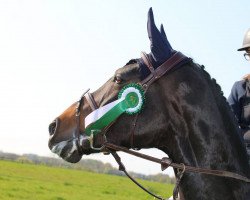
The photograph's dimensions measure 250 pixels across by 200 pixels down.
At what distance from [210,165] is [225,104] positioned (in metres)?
0.73

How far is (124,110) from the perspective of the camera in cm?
502

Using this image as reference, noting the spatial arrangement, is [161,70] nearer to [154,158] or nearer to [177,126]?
[177,126]

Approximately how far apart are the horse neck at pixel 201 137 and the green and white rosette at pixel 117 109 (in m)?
0.29

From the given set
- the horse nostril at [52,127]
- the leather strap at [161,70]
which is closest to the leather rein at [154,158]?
the leather strap at [161,70]

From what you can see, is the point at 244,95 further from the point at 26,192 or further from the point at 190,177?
the point at 26,192

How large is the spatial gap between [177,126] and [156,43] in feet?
3.01

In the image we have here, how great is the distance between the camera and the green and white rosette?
4.95 m

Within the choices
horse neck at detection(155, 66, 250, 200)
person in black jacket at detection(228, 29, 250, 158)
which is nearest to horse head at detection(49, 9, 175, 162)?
horse neck at detection(155, 66, 250, 200)

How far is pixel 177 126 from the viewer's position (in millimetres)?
4883

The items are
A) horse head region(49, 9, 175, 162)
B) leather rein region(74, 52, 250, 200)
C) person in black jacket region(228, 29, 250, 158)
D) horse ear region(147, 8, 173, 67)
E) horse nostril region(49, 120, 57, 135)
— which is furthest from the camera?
person in black jacket region(228, 29, 250, 158)

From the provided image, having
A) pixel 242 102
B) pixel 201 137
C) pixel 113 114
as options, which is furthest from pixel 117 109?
pixel 242 102

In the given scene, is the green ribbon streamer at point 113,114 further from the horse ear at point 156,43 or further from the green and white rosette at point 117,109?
the horse ear at point 156,43

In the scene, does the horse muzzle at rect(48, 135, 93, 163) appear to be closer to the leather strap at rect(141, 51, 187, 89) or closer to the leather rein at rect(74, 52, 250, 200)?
the leather rein at rect(74, 52, 250, 200)

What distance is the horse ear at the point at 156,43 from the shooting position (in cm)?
505
